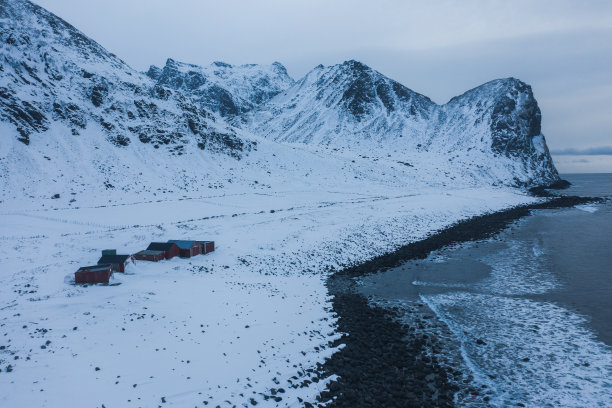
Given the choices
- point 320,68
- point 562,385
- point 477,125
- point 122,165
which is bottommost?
point 562,385

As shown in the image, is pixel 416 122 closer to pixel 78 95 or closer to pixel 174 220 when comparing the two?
pixel 78 95

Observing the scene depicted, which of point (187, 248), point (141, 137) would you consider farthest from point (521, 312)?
point (141, 137)

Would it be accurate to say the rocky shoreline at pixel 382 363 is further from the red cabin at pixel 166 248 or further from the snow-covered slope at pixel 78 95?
the snow-covered slope at pixel 78 95

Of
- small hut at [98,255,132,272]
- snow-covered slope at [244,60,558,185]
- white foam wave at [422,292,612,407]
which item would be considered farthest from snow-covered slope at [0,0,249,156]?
white foam wave at [422,292,612,407]

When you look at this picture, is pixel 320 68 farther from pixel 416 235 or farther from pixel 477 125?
pixel 416 235

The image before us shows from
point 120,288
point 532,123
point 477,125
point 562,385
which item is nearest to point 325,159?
point 120,288

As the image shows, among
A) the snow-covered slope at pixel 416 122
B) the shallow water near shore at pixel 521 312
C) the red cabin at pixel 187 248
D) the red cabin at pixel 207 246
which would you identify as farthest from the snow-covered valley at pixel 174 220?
the shallow water near shore at pixel 521 312

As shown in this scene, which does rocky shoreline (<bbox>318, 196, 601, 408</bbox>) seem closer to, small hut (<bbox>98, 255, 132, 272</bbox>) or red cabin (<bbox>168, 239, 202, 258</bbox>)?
red cabin (<bbox>168, 239, 202, 258</bbox>)
